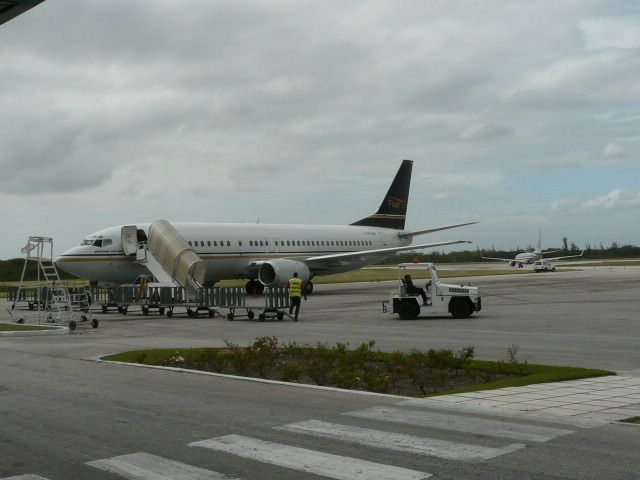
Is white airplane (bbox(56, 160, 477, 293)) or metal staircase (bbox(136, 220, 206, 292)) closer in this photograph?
metal staircase (bbox(136, 220, 206, 292))

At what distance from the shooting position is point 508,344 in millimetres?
17500

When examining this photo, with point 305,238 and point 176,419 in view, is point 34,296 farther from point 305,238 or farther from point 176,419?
point 176,419

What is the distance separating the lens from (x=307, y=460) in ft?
23.2

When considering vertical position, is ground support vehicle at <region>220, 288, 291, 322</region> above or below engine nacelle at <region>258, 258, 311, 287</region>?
below

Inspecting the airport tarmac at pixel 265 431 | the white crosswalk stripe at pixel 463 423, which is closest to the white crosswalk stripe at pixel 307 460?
the airport tarmac at pixel 265 431

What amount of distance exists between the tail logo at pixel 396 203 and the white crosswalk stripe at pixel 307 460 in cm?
4709

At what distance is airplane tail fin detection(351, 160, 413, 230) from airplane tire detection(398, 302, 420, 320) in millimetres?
28509

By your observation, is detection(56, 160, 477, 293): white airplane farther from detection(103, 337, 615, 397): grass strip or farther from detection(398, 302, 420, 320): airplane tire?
detection(103, 337, 615, 397): grass strip

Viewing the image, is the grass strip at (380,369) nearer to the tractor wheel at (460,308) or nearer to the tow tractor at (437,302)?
the tow tractor at (437,302)

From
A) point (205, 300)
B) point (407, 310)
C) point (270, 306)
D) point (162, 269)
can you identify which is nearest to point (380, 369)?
point (407, 310)

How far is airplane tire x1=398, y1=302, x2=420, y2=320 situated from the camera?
2566 cm

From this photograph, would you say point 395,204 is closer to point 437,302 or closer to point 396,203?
point 396,203

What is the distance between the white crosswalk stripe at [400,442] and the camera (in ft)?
23.7

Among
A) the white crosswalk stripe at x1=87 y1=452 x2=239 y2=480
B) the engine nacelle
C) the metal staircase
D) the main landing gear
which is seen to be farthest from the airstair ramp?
the white crosswalk stripe at x1=87 y1=452 x2=239 y2=480
